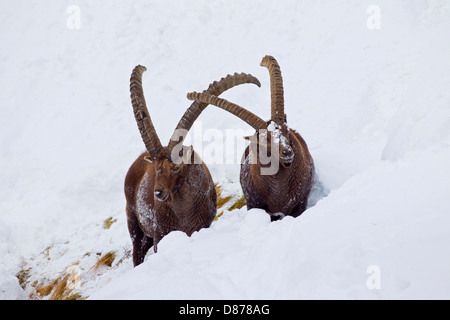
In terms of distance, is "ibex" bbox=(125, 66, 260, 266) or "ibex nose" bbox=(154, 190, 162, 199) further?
"ibex" bbox=(125, 66, 260, 266)

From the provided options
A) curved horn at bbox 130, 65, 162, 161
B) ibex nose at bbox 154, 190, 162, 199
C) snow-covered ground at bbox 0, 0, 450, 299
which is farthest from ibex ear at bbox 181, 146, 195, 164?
snow-covered ground at bbox 0, 0, 450, 299

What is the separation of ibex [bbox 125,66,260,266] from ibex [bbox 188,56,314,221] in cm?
48

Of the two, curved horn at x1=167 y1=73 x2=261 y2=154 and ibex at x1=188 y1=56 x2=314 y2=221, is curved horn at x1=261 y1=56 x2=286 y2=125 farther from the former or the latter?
curved horn at x1=167 y1=73 x2=261 y2=154

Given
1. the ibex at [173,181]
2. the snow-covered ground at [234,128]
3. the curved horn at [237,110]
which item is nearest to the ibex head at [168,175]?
the ibex at [173,181]

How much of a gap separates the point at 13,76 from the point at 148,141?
11673 millimetres

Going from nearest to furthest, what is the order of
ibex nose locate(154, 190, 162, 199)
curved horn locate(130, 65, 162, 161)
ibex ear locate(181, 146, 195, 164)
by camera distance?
ibex nose locate(154, 190, 162, 199) → curved horn locate(130, 65, 162, 161) → ibex ear locate(181, 146, 195, 164)

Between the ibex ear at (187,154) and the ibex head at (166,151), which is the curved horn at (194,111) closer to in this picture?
the ibex head at (166,151)

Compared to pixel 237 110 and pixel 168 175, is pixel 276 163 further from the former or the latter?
pixel 168 175

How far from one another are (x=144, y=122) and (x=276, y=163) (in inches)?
77.1

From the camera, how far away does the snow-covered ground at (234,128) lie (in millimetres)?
3158

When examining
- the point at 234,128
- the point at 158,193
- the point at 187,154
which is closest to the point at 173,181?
the point at 158,193

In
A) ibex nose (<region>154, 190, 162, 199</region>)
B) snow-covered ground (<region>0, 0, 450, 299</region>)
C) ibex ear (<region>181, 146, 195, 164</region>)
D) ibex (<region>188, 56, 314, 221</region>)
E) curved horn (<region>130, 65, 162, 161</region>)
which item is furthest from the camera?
ibex ear (<region>181, 146, 195, 164</region>)

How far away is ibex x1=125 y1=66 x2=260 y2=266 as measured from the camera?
19.0ft

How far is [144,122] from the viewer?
5855 mm
